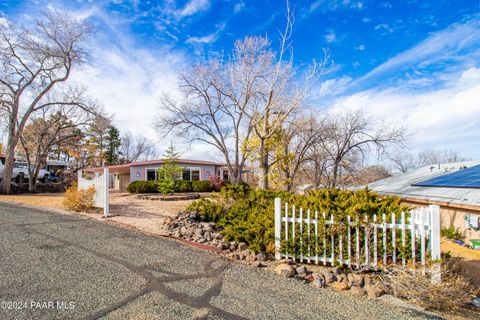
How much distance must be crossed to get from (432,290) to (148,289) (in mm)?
3543

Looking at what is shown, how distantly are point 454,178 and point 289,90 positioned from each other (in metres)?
8.01

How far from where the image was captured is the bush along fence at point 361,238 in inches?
139

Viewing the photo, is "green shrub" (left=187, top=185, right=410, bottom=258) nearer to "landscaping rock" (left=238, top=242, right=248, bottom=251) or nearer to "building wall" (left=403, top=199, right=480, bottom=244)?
"landscaping rock" (left=238, top=242, right=248, bottom=251)

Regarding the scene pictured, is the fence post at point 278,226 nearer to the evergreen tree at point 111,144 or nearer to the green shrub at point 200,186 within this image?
the green shrub at point 200,186

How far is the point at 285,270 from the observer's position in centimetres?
377

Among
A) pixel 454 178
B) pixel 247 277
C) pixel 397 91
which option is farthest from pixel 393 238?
pixel 397 91

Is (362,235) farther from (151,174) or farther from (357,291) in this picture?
(151,174)

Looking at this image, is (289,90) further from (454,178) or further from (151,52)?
(454,178)

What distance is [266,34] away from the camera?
11656 millimetres

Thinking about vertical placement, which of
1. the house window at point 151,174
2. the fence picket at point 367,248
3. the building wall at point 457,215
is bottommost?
the building wall at point 457,215

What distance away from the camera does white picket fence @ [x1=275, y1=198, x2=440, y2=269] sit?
354 centimetres

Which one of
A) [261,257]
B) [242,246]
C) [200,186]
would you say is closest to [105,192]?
[242,246]

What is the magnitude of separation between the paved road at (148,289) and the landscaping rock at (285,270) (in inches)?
5.7

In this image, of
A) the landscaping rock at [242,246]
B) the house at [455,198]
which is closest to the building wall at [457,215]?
the house at [455,198]
